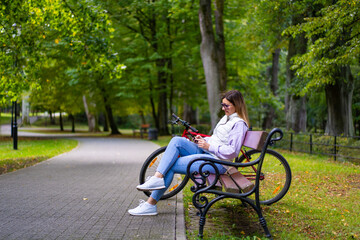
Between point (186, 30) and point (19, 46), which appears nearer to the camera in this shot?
point (19, 46)

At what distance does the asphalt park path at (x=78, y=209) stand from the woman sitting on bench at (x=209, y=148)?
0.42m

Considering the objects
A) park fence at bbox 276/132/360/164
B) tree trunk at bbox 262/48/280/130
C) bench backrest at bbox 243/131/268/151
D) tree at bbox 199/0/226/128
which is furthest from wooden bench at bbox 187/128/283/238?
tree trunk at bbox 262/48/280/130

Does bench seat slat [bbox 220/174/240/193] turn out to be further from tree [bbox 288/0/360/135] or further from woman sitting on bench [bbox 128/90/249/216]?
tree [bbox 288/0/360/135]

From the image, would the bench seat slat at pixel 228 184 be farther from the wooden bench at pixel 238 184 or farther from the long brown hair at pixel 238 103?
the long brown hair at pixel 238 103

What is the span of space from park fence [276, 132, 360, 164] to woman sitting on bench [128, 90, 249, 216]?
323 inches

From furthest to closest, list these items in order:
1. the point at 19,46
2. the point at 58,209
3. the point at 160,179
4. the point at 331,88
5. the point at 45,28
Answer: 1. the point at 331,88
2. the point at 45,28
3. the point at 19,46
4. the point at 58,209
5. the point at 160,179

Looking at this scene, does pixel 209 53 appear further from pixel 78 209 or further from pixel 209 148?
pixel 209 148

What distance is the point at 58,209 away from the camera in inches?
220

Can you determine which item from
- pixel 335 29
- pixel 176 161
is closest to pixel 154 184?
pixel 176 161

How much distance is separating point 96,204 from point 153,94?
22834mm

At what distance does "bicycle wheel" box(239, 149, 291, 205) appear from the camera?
573 cm

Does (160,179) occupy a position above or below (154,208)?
above

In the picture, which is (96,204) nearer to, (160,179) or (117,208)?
(117,208)

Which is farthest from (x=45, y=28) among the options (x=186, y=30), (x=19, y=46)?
(x=186, y=30)
